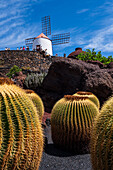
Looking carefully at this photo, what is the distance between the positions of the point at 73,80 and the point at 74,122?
17.8ft

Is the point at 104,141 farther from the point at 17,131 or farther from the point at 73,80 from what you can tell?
the point at 73,80

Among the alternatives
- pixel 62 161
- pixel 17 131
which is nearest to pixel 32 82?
pixel 62 161

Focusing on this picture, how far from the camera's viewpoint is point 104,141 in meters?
1.93

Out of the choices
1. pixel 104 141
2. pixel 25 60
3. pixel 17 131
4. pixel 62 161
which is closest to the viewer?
pixel 104 141

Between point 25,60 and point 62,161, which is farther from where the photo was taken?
point 25,60

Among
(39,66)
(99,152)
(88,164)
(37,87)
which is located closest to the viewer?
(99,152)

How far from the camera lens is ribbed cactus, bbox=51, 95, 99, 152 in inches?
177

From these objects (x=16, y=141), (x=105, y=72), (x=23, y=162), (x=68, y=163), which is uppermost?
(x=105, y=72)

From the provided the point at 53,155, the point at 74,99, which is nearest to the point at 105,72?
the point at 74,99

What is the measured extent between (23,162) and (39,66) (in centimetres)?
3134

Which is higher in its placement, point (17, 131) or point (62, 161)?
point (17, 131)

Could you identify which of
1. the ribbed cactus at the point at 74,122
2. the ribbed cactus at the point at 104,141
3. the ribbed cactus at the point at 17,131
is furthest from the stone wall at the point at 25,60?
the ribbed cactus at the point at 104,141

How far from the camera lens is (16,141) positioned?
6.69 feet

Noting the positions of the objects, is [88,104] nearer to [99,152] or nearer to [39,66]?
[99,152]
